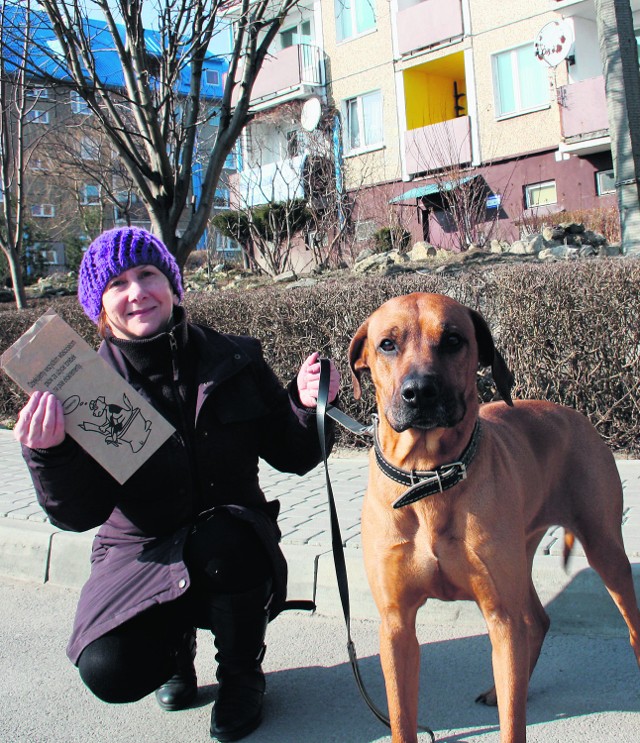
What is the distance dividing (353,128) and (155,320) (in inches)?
892

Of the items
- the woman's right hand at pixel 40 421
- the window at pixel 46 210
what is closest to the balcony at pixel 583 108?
the woman's right hand at pixel 40 421

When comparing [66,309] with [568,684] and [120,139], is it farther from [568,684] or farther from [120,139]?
[568,684]

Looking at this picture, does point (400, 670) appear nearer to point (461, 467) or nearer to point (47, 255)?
point (461, 467)

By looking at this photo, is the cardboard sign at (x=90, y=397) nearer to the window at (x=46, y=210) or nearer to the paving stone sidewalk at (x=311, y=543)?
Result: the paving stone sidewalk at (x=311, y=543)

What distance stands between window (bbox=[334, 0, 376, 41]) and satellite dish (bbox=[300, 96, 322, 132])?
4.59 m

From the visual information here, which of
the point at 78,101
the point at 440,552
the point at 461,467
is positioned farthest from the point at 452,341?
the point at 78,101

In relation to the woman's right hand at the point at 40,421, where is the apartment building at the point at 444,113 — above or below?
above

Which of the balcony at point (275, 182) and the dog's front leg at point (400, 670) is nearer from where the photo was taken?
the dog's front leg at point (400, 670)

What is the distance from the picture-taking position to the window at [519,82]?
20.4m

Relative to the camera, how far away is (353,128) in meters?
24.6

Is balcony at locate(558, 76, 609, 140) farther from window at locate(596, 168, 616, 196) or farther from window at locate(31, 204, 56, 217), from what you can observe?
window at locate(31, 204, 56, 217)

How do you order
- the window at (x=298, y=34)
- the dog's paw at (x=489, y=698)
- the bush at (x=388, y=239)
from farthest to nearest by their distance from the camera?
1. the window at (x=298, y=34)
2. the bush at (x=388, y=239)
3. the dog's paw at (x=489, y=698)

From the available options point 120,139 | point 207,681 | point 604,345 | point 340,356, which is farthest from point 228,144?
point 207,681

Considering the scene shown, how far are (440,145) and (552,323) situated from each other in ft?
55.0
